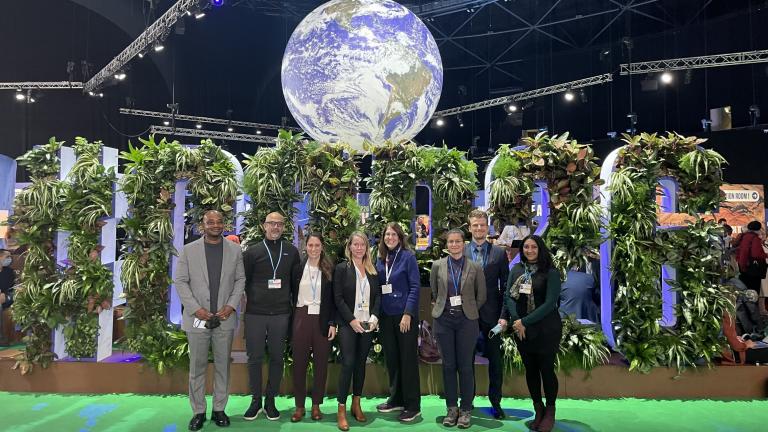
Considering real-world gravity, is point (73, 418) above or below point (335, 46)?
below

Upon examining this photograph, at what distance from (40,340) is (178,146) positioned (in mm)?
2331

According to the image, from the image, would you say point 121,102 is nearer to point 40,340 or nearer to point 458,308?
point 40,340

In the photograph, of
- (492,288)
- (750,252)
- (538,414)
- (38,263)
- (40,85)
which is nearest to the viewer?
(538,414)

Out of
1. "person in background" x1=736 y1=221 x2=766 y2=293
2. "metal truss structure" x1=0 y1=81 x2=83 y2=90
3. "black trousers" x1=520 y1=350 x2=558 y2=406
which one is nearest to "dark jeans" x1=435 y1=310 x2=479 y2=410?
"black trousers" x1=520 y1=350 x2=558 y2=406

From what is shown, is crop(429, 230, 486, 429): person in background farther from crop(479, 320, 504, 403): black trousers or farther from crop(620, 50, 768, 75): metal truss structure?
crop(620, 50, 768, 75): metal truss structure

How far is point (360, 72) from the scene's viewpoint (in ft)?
20.9

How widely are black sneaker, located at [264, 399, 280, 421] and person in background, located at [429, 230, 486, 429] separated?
4.47ft

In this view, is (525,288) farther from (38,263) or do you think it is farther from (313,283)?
(38,263)

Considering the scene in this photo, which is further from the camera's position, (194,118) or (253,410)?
(194,118)

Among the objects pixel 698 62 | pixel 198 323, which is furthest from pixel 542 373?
pixel 698 62

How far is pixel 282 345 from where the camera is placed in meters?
4.45

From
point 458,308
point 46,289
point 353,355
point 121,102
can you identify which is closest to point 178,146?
point 46,289

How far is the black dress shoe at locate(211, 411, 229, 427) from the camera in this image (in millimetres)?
4316

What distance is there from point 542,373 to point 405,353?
41.5 inches
